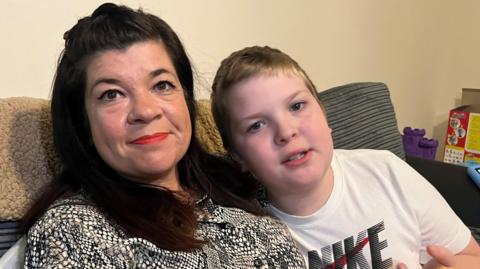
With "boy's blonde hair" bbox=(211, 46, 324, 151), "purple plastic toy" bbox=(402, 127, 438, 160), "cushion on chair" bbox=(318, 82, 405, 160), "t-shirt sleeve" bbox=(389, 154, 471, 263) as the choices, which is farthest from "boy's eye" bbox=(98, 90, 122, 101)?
"purple plastic toy" bbox=(402, 127, 438, 160)

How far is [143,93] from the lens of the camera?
2.99 ft

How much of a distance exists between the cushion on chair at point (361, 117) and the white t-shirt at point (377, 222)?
0.32m

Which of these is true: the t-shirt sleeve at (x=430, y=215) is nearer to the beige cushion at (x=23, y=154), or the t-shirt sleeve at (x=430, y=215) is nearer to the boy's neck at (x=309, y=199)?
the boy's neck at (x=309, y=199)

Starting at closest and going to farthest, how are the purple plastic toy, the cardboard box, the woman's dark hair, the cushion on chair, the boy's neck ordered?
the woman's dark hair < the boy's neck < the cushion on chair < the purple plastic toy < the cardboard box

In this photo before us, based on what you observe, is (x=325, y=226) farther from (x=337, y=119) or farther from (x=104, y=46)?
(x=104, y=46)

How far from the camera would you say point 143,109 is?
0.89 meters

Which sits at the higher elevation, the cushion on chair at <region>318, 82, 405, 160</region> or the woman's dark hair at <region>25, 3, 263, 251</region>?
the woman's dark hair at <region>25, 3, 263, 251</region>

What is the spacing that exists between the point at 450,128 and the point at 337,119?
1346 mm

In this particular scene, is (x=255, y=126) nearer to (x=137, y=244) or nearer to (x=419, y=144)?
(x=137, y=244)

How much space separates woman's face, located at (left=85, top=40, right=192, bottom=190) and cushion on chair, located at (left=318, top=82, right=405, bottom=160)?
70 centimetres

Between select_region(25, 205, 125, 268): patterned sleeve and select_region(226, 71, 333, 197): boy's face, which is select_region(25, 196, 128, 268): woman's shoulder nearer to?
select_region(25, 205, 125, 268): patterned sleeve

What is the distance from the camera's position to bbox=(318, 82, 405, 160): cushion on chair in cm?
151

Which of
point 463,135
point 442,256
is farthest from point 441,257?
point 463,135

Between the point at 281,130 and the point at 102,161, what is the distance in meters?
0.38
